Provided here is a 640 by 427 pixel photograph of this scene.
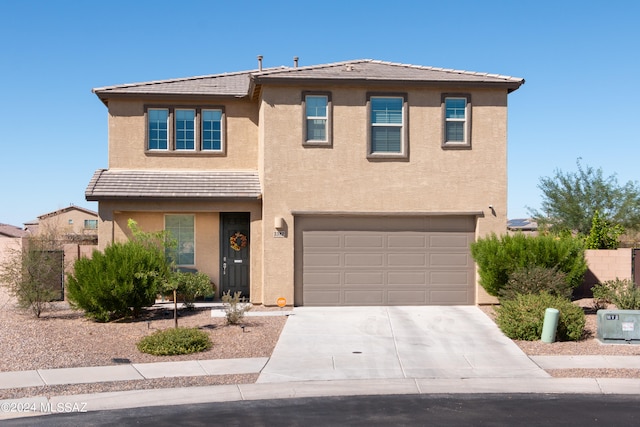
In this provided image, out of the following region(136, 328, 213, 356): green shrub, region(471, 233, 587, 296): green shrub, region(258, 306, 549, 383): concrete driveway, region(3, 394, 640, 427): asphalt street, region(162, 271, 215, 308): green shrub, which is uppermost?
region(471, 233, 587, 296): green shrub

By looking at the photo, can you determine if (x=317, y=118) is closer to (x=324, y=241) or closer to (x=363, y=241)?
(x=324, y=241)

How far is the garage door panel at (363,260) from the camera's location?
19.6 meters

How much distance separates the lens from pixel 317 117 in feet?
63.9

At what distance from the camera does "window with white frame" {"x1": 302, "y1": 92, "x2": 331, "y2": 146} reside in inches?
763

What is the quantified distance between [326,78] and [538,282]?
7.38 m

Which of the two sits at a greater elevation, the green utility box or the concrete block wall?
the concrete block wall

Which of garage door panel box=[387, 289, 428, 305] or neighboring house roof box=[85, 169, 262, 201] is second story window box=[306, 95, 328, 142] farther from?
garage door panel box=[387, 289, 428, 305]

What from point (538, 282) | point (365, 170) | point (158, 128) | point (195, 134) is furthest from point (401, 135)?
point (158, 128)

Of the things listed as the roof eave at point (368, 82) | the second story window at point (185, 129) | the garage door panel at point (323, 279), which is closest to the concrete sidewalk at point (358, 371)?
the garage door panel at point (323, 279)

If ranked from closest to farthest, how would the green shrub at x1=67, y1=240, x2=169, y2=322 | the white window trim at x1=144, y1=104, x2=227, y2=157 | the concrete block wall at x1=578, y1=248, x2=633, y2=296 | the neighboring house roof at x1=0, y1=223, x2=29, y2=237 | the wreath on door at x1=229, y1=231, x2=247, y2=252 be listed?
the green shrub at x1=67, y1=240, x2=169, y2=322 → the concrete block wall at x1=578, y1=248, x2=633, y2=296 → the wreath on door at x1=229, y1=231, x2=247, y2=252 → the white window trim at x1=144, y1=104, x2=227, y2=157 → the neighboring house roof at x1=0, y1=223, x2=29, y2=237

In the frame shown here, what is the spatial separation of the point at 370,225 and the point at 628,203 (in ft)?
62.3

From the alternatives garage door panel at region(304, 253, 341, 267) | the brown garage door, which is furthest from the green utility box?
garage door panel at region(304, 253, 341, 267)

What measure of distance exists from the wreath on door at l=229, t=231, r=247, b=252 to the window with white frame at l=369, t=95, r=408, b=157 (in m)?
4.66

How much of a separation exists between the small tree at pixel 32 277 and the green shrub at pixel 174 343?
4763 millimetres
